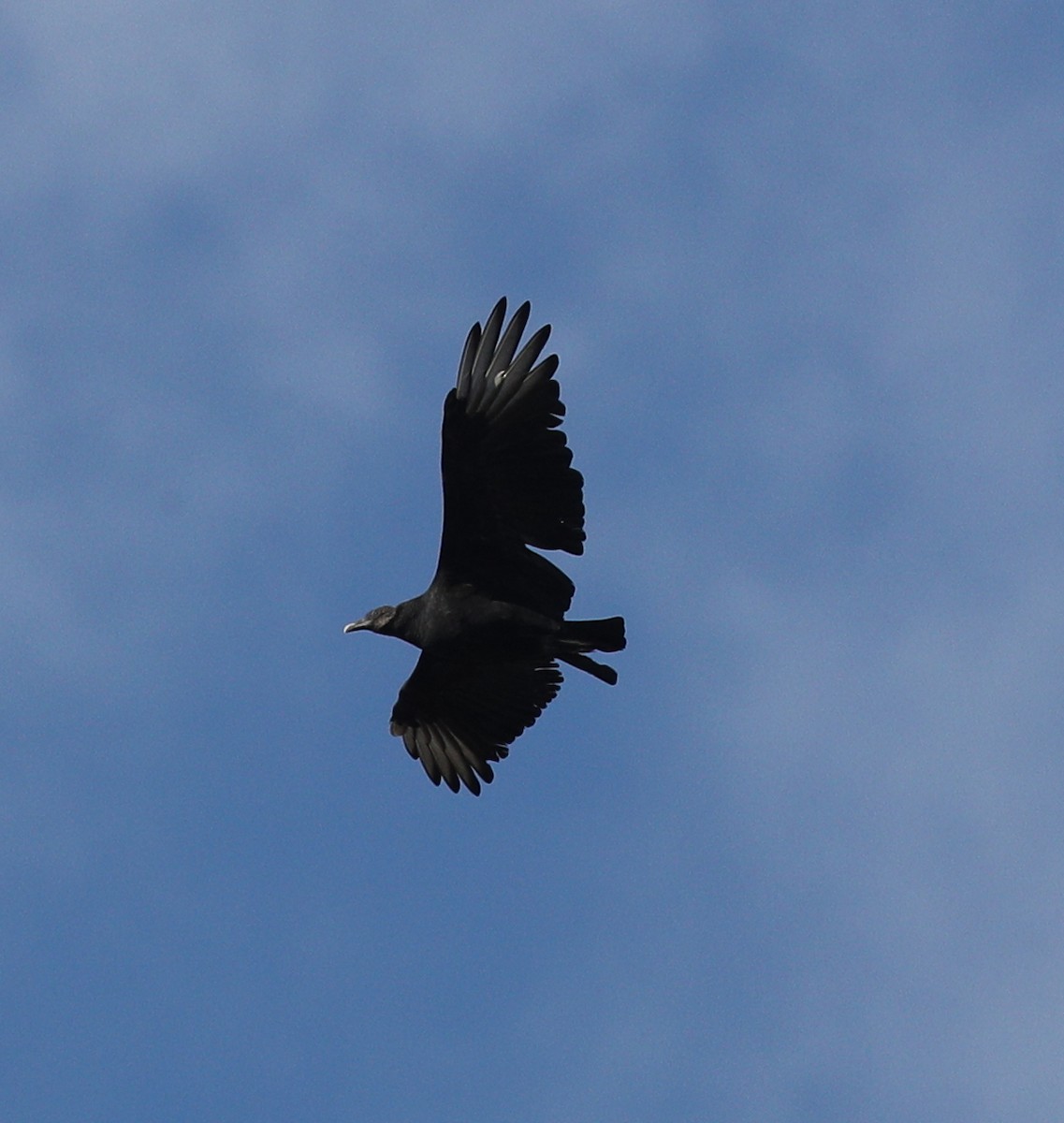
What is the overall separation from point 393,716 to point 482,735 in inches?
35.4

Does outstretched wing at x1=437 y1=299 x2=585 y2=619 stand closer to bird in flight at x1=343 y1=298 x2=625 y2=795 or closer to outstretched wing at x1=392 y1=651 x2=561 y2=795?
bird in flight at x1=343 y1=298 x2=625 y2=795

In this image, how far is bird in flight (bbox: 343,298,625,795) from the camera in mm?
16438

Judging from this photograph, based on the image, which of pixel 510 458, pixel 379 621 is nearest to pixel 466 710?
pixel 379 621

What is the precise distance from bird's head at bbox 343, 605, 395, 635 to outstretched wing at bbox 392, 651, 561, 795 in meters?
0.52

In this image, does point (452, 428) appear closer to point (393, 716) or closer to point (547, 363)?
point (547, 363)

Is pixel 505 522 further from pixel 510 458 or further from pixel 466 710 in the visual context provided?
pixel 466 710

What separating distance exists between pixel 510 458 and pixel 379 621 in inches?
85.8

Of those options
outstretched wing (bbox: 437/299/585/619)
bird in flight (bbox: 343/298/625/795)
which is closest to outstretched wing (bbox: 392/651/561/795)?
bird in flight (bbox: 343/298/625/795)

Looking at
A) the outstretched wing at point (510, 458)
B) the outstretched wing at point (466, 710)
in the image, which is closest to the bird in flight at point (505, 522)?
the outstretched wing at point (510, 458)

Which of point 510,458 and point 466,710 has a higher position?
point 510,458

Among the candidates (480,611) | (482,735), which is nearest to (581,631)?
(480,611)

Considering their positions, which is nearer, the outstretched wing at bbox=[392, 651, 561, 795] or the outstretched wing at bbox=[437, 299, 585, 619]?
the outstretched wing at bbox=[437, 299, 585, 619]

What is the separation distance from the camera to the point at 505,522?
54.6 ft

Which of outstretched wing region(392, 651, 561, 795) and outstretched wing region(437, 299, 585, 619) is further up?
outstretched wing region(437, 299, 585, 619)
